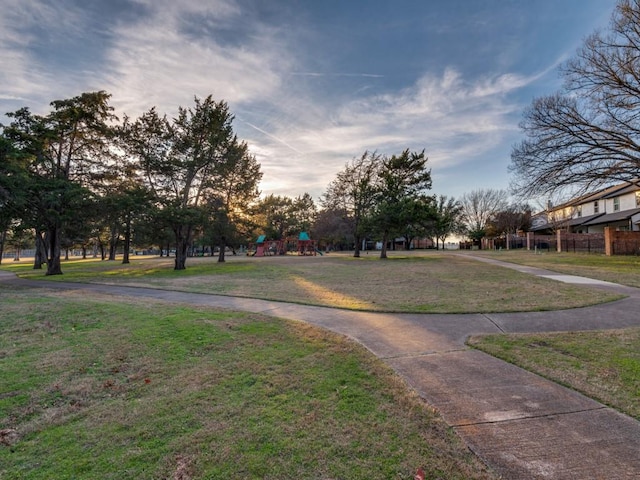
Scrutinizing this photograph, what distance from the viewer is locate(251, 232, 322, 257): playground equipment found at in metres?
45.3

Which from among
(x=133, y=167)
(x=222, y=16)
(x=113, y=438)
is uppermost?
(x=222, y=16)

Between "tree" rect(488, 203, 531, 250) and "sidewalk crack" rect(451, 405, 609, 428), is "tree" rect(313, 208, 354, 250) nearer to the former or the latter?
"tree" rect(488, 203, 531, 250)

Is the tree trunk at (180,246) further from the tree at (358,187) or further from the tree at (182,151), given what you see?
the tree at (358,187)

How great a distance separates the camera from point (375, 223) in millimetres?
28016

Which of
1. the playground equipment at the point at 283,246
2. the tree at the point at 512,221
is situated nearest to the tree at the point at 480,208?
the tree at the point at 512,221

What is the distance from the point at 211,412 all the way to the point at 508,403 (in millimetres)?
2937

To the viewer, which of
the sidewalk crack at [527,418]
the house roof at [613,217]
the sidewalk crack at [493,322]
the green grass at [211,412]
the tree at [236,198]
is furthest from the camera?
the house roof at [613,217]

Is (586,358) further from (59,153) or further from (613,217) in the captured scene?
(613,217)

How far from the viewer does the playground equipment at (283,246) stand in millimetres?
45312

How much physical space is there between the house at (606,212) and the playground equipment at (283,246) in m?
28.5

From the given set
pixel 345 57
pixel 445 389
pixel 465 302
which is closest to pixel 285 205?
pixel 345 57

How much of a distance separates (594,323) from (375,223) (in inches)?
865

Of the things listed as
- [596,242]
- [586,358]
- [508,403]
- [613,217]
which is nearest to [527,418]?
[508,403]

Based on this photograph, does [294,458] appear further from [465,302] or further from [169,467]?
[465,302]
